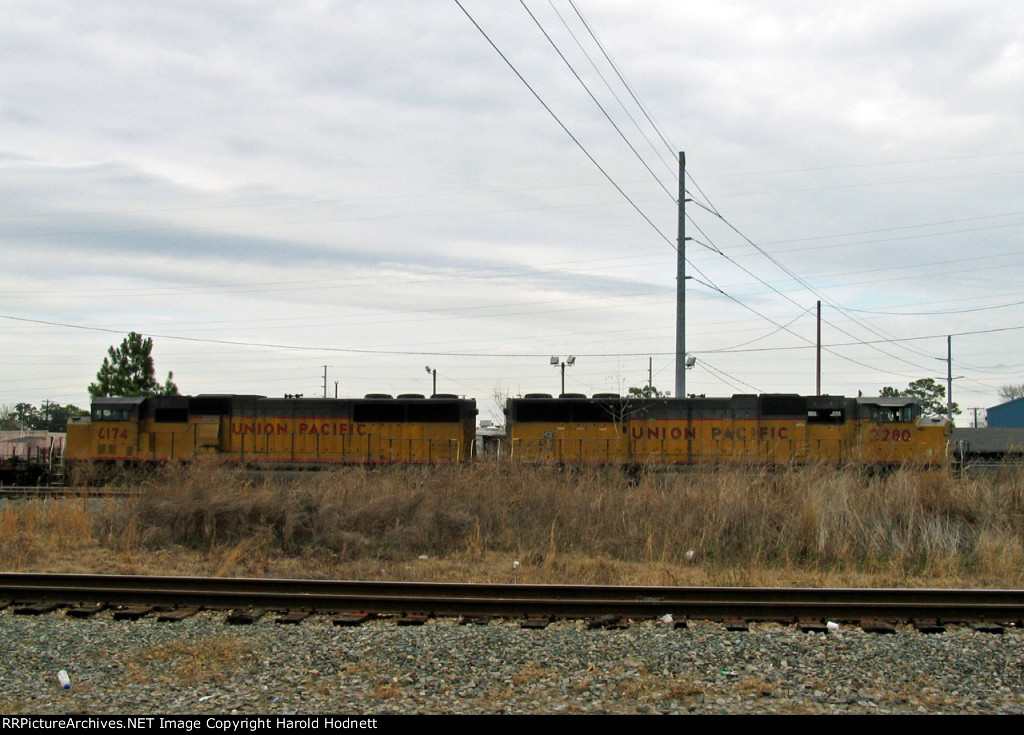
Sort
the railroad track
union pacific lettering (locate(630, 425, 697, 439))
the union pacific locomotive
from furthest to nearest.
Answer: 1. union pacific lettering (locate(630, 425, 697, 439))
2. the union pacific locomotive
3. the railroad track

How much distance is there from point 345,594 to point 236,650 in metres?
2.54

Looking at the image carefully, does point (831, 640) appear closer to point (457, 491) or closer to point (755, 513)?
point (755, 513)

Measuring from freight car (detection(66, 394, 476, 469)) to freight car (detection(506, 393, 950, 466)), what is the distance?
255 cm

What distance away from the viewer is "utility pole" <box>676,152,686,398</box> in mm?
20562

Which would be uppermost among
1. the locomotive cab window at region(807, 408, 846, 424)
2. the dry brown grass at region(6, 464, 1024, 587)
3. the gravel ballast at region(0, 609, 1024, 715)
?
the locomotive cab window at region(807, 408, 846, 424)

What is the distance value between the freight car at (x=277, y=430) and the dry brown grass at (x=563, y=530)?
33.6 ft

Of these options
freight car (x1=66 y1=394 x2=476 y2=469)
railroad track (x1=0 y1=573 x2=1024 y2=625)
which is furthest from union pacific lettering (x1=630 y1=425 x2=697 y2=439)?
railroad track (x1=0 y1=573 x2=1024 y2=625)

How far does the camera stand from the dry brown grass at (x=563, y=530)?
1070 centimetres

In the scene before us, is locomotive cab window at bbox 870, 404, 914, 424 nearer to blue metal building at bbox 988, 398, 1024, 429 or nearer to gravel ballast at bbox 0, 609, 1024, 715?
gravel ballast at bbox 0, 609, 1024, 715

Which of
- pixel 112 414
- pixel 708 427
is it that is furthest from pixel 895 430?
pixel 112 414

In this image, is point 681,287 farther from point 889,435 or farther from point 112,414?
point 112,414

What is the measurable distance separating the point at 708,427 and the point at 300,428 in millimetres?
12366

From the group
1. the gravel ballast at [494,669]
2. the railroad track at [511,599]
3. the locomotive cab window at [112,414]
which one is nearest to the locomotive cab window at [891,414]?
the railroad track at [511,599]

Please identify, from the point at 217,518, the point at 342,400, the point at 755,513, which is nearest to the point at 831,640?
the point at 755,513
